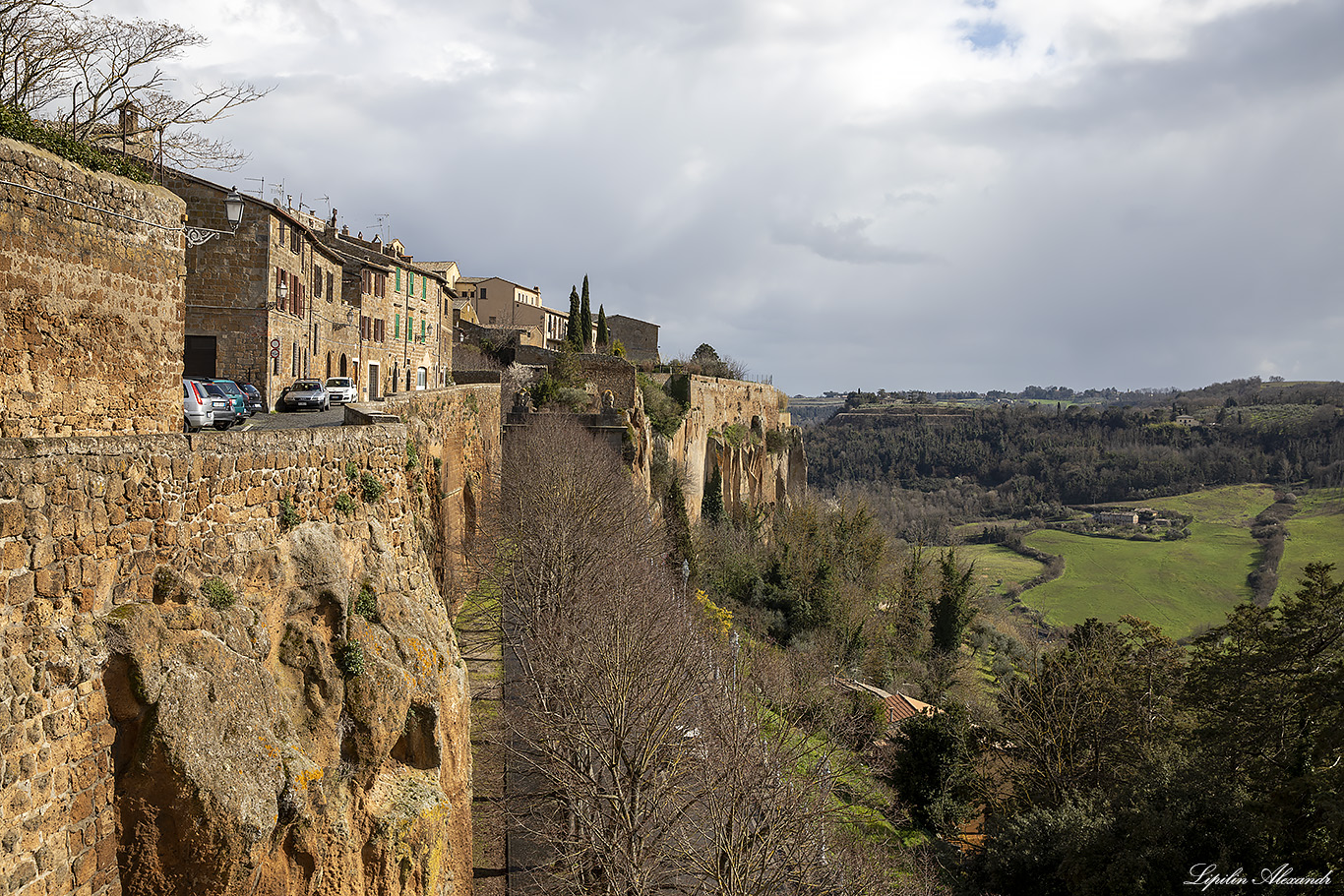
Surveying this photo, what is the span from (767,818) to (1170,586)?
87.6 m

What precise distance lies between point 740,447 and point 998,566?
54.7m

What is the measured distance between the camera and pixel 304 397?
26234mm

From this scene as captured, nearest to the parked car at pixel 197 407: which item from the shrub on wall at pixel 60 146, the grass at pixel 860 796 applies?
the shrub on wall at pixel 60 146

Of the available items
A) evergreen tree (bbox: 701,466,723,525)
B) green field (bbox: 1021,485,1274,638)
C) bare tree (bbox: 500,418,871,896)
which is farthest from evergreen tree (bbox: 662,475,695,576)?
green field (bbox: 1021,485,1274,638)

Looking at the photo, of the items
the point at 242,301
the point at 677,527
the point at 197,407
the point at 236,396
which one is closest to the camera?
the point at 197,407

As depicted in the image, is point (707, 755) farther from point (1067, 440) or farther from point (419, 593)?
point (1067, 440)

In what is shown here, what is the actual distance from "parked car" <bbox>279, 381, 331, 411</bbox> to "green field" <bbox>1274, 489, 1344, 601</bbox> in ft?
250

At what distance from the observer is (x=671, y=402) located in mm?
50000

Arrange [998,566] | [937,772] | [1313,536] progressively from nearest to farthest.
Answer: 1. [937,772]
2. [1313,536]
3. [998,566]

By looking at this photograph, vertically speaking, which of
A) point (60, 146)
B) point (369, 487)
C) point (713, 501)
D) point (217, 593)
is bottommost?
point (713, 501)

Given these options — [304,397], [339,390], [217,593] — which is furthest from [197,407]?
[339,390]

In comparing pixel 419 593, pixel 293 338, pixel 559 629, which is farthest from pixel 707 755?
pixel 293 338

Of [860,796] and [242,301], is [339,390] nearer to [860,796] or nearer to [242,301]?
[242,301]

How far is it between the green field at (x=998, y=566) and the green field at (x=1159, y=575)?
3307mm
